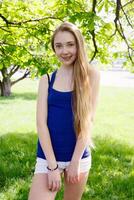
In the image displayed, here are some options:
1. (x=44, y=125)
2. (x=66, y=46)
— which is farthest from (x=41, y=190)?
(x=66, y=46)

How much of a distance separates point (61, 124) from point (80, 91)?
30cm

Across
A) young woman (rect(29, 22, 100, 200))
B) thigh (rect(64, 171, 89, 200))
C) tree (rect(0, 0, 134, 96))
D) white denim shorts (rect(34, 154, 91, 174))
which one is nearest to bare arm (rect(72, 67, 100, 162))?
young woman (rect(29, 22, 100, 200))

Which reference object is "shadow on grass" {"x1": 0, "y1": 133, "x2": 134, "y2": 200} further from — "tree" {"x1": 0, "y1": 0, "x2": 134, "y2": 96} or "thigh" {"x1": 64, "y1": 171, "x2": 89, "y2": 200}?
"thigh" {"x1": 64, "y1": 171, "x2": 89, "y2": 200}

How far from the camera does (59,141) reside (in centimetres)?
340

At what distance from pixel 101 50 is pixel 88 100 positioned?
4.56 meters

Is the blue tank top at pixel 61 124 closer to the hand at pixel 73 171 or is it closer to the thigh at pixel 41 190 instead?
the hand at pixel 73 171

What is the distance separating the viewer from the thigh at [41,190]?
10.8ft

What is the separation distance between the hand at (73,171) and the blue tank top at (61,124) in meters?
0.07

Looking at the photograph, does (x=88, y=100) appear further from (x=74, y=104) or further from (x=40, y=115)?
(x=40, y=115)

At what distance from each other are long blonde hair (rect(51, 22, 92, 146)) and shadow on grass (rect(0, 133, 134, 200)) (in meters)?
2.36

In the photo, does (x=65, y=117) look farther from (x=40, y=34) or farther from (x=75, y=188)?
(x=40, y=34)

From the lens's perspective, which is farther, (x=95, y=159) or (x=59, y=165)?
(x=95, y=159)

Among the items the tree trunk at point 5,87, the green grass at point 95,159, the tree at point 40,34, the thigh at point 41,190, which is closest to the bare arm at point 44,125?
the thigh at point 41,190

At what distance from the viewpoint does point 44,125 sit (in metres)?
3.38
